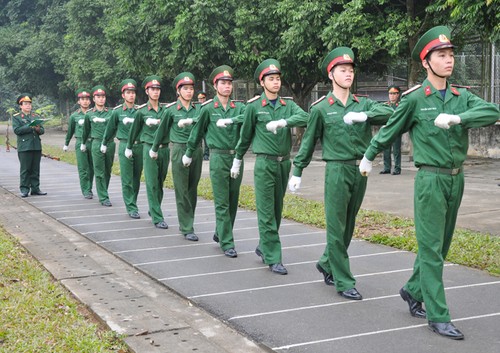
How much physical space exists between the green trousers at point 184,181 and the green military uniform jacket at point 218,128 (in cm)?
91

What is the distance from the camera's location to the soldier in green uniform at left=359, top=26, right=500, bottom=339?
522cm

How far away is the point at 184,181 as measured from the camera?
962 centimetres

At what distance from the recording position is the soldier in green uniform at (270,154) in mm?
7430

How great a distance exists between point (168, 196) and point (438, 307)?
9.37 m

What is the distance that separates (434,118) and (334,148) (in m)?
1.21

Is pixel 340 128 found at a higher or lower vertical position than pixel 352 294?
higher

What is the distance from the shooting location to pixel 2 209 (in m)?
12.8

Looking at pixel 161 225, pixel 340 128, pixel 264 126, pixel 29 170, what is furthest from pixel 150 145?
pixel 29 170

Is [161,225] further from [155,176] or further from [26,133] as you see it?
[26,133]

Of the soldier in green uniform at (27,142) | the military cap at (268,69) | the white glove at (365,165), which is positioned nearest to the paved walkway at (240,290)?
the white glove at (365,165)

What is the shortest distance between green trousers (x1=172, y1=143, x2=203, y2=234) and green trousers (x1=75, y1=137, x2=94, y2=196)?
464cm

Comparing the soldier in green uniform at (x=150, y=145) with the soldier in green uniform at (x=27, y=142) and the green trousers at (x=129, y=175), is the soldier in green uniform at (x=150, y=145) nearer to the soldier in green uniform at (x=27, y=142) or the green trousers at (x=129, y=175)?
the green trousers at (x=129, y=175)

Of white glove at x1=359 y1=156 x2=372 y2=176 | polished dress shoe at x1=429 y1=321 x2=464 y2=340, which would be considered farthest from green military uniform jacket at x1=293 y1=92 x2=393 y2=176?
polished dress shoe at x1=429 y1=321 x2=464 y2=340

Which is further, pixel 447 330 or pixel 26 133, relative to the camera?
pixel 26 133
